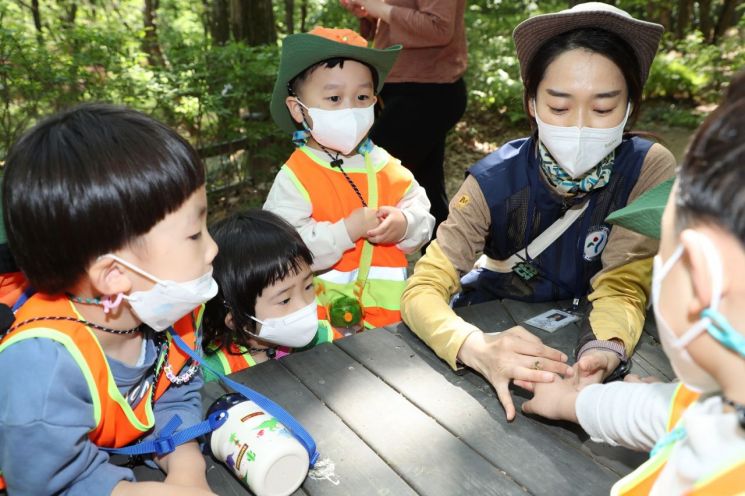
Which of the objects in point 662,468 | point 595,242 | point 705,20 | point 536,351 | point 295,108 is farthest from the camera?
point 705,20

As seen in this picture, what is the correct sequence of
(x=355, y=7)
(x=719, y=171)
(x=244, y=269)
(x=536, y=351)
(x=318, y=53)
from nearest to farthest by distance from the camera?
(x=719, y=171), (x=536, y=351), (x=244, y=269), (x=318, y=53), (x=355, y=7)

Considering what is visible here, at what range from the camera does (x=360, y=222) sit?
2.57 metres

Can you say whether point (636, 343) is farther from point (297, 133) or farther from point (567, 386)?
point (297, 133)

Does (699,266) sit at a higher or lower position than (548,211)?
higher

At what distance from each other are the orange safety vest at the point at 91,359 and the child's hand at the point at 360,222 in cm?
121

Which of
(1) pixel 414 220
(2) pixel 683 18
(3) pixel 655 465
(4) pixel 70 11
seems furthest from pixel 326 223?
(2) pixel 683 18

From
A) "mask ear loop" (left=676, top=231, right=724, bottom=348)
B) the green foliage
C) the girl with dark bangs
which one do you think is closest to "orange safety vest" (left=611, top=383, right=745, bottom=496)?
"mask ear loop" (left=676, top=231, right=724, bottom=348)

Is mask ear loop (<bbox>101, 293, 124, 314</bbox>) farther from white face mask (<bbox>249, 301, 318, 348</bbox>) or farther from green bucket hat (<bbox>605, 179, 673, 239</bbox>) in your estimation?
green bucket hat (<bbox>605, 179, 673, 239</bbox>)

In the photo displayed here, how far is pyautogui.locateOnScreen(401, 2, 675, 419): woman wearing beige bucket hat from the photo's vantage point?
189 cm

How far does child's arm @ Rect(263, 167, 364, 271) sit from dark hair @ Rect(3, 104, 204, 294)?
1126 millimetres

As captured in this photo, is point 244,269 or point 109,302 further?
point 244,269

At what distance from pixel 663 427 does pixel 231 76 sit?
4.53m

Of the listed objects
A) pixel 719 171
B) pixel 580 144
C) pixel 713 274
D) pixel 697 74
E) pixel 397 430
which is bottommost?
pixel 697 74

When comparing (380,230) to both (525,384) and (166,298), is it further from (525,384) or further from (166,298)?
(166,298)
